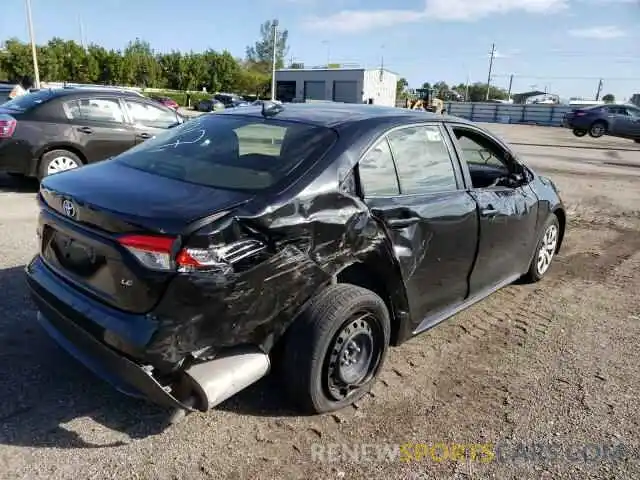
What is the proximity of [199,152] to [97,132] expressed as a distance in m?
5.36

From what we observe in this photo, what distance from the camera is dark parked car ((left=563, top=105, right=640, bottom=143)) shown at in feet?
86.2

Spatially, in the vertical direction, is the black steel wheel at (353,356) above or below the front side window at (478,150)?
below

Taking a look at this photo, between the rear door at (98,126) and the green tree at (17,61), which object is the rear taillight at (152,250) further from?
the green tree at (17,61)

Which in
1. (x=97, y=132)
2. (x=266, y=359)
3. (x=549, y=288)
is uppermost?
(x=97, y=132)

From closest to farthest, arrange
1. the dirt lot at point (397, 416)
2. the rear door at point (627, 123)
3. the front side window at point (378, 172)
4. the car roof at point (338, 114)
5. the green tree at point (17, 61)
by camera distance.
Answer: the dirt lot at point (397, 416) → the front side window at point (378, 172) → the car roof at point (338, 114) → the rear door at point (627, 123) → the green tree at point (17, 61)

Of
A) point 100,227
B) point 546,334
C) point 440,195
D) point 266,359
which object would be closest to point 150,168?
point 100,227

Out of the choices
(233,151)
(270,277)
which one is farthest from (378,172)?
(270,277)

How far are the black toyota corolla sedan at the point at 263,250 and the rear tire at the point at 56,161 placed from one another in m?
4.66

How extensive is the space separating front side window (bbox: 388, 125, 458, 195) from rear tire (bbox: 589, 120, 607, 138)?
27508 millimetres

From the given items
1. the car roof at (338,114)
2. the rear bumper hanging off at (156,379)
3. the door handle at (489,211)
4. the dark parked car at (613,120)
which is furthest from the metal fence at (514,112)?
the rear bumper hanging off at (156,379)

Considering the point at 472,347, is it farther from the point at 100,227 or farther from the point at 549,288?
the point at 100,227

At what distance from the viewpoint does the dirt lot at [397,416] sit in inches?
97.3

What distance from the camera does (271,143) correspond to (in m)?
3.05

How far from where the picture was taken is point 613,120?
86.4ft
